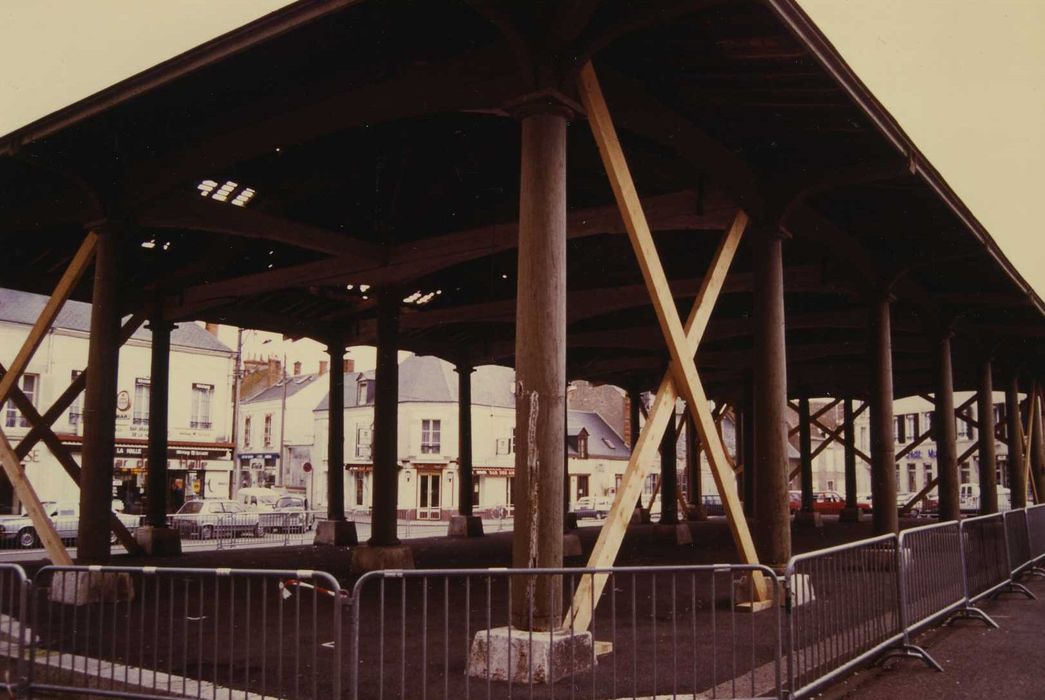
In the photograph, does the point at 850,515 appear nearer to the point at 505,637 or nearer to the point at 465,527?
the point at 465,527

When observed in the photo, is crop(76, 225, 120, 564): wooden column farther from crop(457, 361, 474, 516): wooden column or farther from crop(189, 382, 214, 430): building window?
crop(189, 382, 214, 430): building window

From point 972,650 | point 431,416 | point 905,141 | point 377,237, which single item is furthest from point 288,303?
point 431,416

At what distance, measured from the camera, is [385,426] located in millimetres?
14008

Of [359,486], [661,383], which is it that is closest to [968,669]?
[661,383]

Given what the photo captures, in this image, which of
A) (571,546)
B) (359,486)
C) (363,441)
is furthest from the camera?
(359,486)

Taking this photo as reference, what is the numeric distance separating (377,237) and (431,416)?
36146 millimetres

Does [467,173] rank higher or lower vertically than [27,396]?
higher

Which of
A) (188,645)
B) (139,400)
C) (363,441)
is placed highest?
(139,400)

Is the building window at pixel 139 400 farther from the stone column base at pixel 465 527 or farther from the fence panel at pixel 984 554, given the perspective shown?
the fence panel at pixel 984 554

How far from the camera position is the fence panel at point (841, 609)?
246 inches

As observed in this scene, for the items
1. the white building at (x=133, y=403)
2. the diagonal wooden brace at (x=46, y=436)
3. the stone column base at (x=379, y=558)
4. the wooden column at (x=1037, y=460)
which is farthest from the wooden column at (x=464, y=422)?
the wooden column at (x=1037, y=460)

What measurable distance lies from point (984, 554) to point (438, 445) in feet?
129

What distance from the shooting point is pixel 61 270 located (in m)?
15.8

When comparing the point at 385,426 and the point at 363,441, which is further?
the point at 363,441
